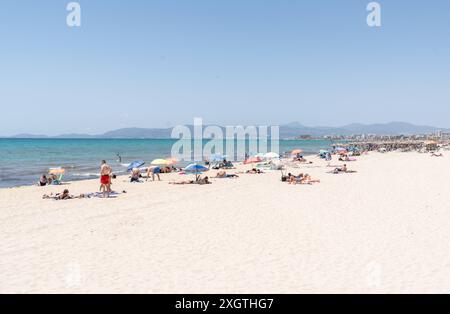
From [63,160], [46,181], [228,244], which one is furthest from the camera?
[63,160]

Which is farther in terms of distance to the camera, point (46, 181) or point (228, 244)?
point (46, 181)

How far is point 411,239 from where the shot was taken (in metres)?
8.33

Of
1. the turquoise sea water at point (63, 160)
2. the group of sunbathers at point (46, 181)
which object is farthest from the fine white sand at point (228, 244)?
the turquoise sea water at point (63, 160)

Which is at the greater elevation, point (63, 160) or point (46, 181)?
point (46, 181)

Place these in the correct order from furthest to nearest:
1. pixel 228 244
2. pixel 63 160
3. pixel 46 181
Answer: pixel 63 160 → pixel 46 181 → pixel 228 244

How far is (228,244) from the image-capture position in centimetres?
804

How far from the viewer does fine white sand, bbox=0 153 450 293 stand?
586cm

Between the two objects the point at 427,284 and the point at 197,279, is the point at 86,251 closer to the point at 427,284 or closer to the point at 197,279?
the point at 197,279

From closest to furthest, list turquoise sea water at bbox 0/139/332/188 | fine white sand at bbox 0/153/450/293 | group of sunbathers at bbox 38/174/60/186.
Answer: fine white sand at bbox 0/153/450/293, group of sunbathers at bbox 38/174/60/186, turquoise sea water at bbox 0/139/332/188

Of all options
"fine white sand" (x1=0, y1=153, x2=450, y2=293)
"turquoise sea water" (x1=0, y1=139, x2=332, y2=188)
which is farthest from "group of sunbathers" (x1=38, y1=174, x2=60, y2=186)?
"fine white sand" (x1=0, y1=153, x2=450, y2=293)

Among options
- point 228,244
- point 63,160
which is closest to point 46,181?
point 228,244

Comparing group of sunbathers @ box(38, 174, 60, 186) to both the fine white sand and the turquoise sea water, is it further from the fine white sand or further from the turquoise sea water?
the fine white sand

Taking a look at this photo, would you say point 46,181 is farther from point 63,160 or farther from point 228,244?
point 63,160
